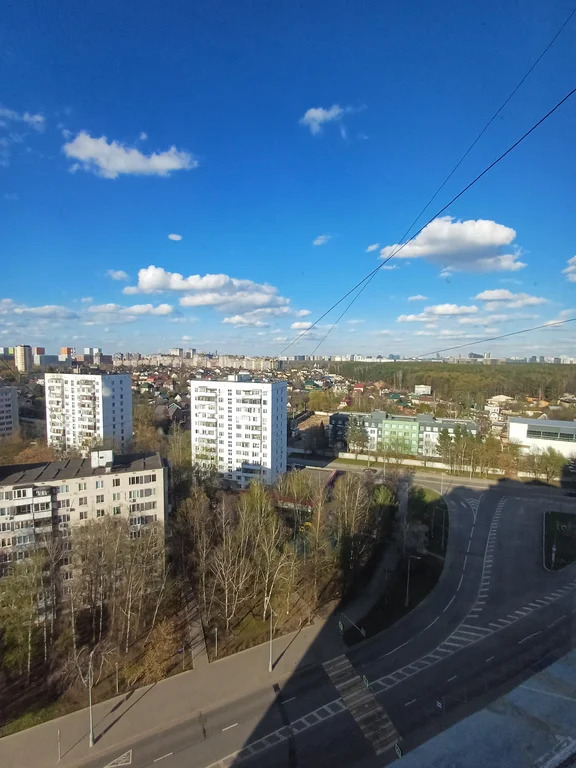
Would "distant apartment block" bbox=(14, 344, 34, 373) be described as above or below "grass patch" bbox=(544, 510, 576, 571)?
above

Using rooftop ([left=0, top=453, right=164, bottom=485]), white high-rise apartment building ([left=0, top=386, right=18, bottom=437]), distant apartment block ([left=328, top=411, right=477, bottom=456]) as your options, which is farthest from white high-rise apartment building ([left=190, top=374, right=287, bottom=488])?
white high-rise apartment building ([left=0, top=386, right=18, bottom=437])

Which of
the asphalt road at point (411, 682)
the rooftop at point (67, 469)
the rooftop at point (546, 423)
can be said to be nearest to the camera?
the asphalt road at point (411, 682)

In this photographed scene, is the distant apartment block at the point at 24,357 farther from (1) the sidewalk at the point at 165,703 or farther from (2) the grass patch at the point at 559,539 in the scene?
(2) the grass patch at the point at 559,539

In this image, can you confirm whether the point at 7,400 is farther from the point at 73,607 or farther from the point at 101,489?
the point at 73,607

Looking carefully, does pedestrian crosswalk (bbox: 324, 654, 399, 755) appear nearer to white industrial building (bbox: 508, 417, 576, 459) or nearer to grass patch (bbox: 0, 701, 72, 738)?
grass patch (bbox: 0, 701, 72, 738)

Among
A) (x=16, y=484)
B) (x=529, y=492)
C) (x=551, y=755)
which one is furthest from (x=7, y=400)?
(x=551, y=755)

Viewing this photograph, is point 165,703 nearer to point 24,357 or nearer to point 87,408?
point 87,408

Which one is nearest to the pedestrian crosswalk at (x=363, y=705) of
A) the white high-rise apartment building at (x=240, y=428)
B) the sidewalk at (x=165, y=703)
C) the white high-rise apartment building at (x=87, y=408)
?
the sidewalk at (x=165, y=703)
